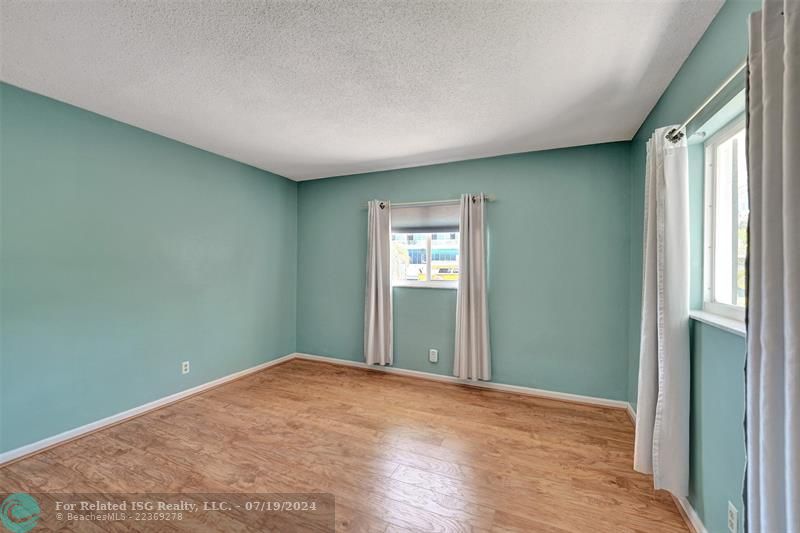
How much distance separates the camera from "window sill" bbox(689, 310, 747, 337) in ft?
3.76

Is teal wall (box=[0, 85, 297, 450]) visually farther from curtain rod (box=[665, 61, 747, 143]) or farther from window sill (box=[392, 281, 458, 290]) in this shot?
curtain rod (box=[665, 61, 747, 143])

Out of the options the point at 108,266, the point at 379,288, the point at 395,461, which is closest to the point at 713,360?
the point at 395,461

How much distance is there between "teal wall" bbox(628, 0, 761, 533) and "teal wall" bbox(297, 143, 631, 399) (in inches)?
44.4

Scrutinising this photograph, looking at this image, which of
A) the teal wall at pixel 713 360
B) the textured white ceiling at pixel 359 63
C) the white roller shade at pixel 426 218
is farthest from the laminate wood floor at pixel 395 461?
the textured white ceiling at pixel 359 63

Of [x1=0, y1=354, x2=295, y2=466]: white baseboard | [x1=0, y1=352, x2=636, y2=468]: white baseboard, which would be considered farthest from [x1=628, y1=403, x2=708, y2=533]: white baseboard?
[x1=0, y1=354, x2=295, y2=466]: white baseboard

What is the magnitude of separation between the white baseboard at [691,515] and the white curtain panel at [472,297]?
168 centimetres

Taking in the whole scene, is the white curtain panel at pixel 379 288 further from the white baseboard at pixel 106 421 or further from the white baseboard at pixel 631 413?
the white baseboard at pixel 631 413

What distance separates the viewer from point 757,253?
81 centimetres

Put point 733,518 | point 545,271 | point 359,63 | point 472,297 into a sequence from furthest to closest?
point 472,297, point 545,271, point 359,63, point 733,518

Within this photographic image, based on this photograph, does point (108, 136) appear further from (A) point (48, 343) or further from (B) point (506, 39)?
(B) point (506, 39)

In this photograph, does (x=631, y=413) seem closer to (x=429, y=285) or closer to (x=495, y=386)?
(x=495, y=386)

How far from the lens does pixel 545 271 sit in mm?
3055

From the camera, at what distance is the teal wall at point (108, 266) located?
2.02 meters

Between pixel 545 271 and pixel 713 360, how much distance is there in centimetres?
175
